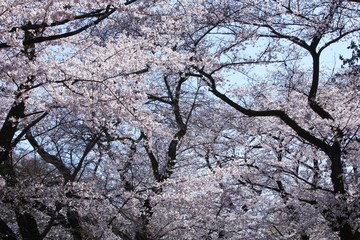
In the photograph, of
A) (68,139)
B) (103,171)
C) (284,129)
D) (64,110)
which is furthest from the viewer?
(284,129)

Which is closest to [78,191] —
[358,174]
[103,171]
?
[103,171]

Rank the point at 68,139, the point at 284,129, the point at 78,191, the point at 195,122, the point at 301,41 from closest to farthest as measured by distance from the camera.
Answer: the point at 78,191 < the point at 301,41 < the point at 68,139 < the point at 284,129 < the point at 195,122

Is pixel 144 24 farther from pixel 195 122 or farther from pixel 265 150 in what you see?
pixel 265 150

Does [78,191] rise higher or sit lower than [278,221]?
lower

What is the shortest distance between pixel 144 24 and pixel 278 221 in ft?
19.5

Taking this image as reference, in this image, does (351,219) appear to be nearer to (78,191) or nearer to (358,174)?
(358,174)

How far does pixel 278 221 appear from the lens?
10953 millimetres

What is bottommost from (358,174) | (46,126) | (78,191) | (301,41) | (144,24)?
(78,191)

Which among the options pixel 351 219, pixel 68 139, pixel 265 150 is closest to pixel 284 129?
pixel 265 150

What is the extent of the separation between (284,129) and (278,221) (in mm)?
2369

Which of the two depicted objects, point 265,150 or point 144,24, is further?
point 265,150

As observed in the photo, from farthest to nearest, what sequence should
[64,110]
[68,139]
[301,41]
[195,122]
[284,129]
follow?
[195,122] < [284,129] < [68,139] < [301,41] < [64,110]

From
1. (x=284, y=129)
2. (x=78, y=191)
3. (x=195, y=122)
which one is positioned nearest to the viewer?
(x=78, y=191)

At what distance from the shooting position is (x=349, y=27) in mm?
7383
